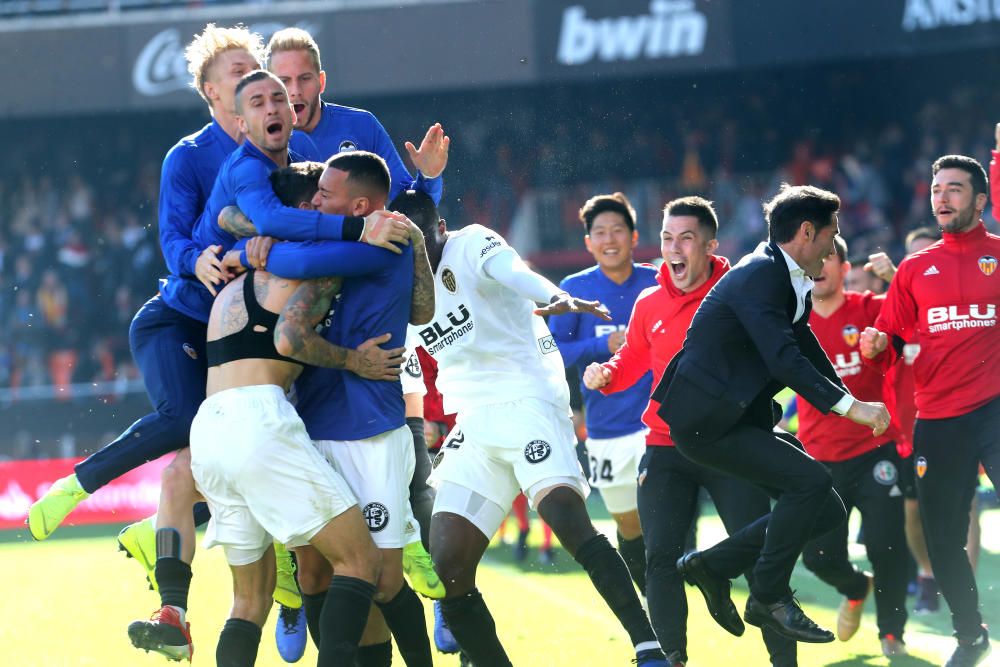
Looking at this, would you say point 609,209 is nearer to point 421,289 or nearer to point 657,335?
point 657,335

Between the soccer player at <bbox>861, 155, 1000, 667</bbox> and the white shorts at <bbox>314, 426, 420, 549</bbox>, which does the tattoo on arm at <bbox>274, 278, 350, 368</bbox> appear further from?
the soccer player at <bbox>861, 155, 1000, 667</bbox>

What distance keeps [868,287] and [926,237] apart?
106 cm

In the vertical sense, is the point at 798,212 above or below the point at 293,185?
below

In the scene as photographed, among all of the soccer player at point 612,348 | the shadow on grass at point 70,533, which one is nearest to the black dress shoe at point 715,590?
the soccer player at point 612,348

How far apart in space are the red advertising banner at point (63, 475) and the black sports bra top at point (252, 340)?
10652 millimetres

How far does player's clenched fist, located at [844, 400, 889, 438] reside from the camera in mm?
5535

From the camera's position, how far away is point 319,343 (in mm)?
5281

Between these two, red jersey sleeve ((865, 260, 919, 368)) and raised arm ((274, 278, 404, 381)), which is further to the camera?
red jersey sleeve ((865, 260, 919, 368))

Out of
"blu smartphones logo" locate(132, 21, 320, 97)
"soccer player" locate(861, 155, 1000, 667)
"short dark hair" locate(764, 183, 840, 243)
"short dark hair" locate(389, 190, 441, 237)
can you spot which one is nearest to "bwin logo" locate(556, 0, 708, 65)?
"blu smartphones logo" locate(132, 21, 320, 97)

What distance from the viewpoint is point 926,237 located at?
909 cm

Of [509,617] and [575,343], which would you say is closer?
[575,343]

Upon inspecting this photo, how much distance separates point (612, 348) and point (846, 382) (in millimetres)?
1362

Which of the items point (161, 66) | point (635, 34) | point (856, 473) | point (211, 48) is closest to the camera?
point (211, 48)

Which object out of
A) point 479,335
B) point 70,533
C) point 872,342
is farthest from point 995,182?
point 70,533
